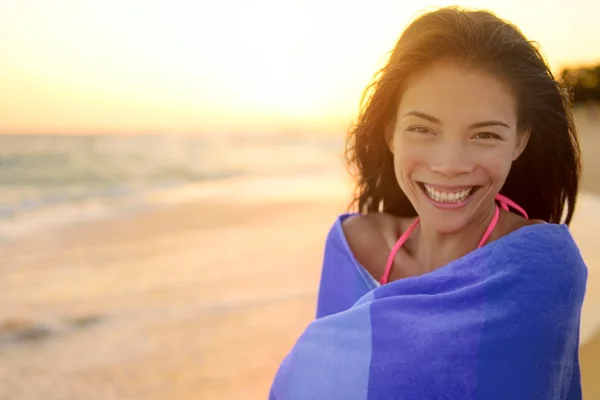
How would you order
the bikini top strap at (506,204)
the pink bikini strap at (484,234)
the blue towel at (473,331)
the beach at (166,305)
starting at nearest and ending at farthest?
the blue towel at (473,331) < the pink bikini strap at (484,234) < the bikini top strap at (506,204) < the beach at (166,305)

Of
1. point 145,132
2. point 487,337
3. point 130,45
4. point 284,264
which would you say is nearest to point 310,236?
point 284,264

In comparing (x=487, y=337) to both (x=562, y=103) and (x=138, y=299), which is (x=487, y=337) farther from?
(x=138, y=299)

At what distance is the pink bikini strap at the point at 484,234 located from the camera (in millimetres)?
2129

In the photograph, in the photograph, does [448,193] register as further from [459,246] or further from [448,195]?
[459,246]

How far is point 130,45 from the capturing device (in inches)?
947

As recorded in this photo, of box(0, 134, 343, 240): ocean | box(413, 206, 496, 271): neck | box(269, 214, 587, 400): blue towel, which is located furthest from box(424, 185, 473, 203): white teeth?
box(0, 134, 343, 240): ocean

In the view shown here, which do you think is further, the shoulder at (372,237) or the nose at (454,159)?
the shoulder at (372,237)

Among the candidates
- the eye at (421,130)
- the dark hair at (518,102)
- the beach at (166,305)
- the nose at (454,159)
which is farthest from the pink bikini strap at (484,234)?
the beach at (166,305)

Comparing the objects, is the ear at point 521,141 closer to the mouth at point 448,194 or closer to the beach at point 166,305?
the mouth at point 448,194

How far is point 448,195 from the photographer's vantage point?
80.7 inches

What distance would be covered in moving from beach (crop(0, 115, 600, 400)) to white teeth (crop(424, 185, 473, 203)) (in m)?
1.76

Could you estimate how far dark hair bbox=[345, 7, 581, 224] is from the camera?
1975 mm

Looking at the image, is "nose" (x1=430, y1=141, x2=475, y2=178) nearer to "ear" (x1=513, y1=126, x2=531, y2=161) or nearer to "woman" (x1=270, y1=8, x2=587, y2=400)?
"woman" (x1=270, y1=8, x2=587, y2=400)

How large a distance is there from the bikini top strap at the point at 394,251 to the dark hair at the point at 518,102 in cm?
20
